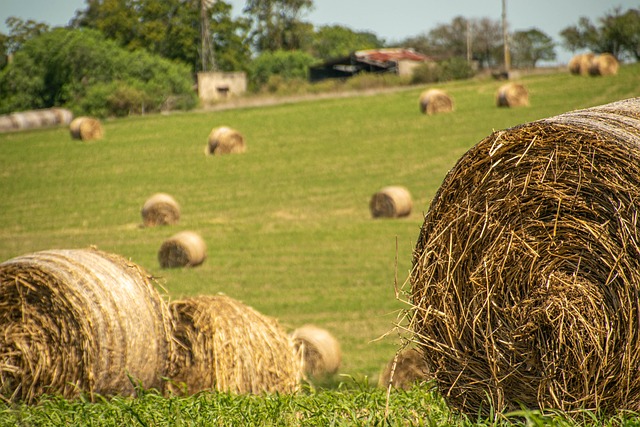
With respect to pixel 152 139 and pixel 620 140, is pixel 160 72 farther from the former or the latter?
pixel 620 140

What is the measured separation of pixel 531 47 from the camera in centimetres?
11894

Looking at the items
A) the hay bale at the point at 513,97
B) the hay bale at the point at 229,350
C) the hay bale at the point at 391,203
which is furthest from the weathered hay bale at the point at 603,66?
the hay bale at the point at 229,350

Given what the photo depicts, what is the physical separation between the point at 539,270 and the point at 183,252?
1545 centimetres

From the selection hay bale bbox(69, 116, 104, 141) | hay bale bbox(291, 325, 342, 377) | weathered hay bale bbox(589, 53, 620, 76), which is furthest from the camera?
weathered hay bale bbox(589, 53, 620, 76)

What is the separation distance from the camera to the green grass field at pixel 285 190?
54.2 feet

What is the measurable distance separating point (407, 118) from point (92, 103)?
28139 mm

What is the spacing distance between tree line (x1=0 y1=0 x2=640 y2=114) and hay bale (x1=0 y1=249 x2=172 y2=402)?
129 ft

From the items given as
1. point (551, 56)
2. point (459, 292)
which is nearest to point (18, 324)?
point (459, 292)

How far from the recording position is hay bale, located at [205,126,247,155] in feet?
110

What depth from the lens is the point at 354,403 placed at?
17.5 feet

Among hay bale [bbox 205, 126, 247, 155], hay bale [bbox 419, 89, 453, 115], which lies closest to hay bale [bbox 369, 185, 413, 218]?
hay bale [bbox 205, 126, 247, 155]

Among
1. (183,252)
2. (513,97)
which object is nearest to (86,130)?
(513,97)

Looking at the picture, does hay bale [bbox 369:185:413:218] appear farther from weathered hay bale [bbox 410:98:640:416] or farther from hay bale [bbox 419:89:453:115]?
weathered hay bale [bbox 410:98:640:416]

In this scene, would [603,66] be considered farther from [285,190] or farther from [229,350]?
[229,350]
